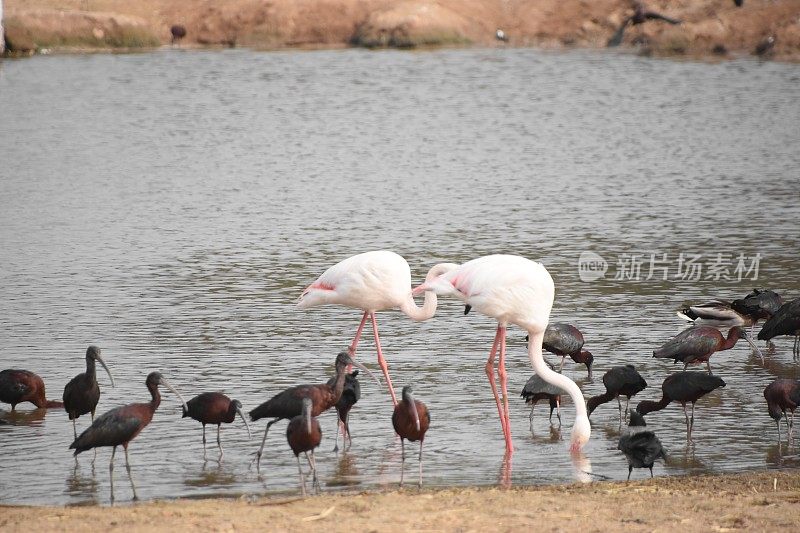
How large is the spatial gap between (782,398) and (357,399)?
10.7 ft

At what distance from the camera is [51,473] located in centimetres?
945

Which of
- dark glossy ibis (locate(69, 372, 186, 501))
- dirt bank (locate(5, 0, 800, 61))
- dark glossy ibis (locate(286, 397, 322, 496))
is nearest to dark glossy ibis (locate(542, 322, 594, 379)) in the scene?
dark glossy ibis (locate(286, 397, 322, 496))

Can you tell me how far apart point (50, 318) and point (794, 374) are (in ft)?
25.1

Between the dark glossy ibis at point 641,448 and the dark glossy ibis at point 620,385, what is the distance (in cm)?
A: 127

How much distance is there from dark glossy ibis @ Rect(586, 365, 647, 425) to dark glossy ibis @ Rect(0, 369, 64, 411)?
4.56 m

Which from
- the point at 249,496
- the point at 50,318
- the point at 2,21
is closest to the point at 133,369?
the point at 50,318

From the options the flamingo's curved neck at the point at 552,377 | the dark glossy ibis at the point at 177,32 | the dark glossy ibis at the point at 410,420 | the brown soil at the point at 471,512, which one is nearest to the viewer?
the brown soil at the point at 471,512

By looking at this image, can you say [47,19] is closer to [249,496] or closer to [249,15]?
[249,15]

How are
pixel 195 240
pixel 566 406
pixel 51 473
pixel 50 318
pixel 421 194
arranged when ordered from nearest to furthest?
pixel 51 473 → pixel 566 406 → pixel 50 318 → pixel 195 240 → pixel 421 194

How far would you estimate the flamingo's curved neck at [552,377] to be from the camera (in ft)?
32.5

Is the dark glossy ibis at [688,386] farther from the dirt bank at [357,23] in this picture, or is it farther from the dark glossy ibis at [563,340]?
the dirt bank at [357,23]

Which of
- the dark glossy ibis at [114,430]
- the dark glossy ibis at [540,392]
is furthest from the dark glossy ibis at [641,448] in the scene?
the dark glossy ibis at [114,430]

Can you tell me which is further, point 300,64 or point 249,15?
point 249,15

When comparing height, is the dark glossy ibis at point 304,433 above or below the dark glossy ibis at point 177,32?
below
